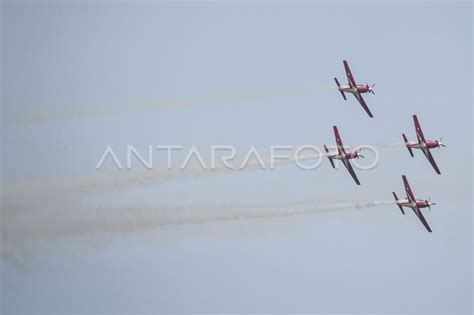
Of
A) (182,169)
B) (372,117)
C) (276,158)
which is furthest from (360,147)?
(182,169)

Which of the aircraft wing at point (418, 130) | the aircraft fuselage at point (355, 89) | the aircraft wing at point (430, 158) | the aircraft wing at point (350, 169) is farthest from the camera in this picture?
the aircraft wing at point (430, 158)

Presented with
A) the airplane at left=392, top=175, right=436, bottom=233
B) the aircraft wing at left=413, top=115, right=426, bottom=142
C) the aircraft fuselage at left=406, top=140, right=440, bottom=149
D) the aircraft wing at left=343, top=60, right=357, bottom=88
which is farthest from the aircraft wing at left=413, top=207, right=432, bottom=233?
the aircraft wing at left=343, top=60, right=357, bottom=88

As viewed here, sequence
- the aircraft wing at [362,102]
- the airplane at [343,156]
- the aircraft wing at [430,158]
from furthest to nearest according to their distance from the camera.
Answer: the aircraft wing at [430,158], the aircraft wing at [362,102], the airplane at [343,156]

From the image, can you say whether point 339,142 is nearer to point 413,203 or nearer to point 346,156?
point 346,156

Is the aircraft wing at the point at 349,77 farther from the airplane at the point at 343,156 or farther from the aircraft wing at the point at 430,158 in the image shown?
the aircraft wing at the point at 430,158

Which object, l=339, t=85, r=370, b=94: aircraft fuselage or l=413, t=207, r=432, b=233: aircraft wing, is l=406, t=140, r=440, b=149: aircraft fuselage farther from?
l=339, t=85, r=370, b=94: aircraft fuselage

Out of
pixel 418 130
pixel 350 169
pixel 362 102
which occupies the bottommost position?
pixel 350 169

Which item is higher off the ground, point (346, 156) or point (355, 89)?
point (355, 89)

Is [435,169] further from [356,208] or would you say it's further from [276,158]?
[276,158]

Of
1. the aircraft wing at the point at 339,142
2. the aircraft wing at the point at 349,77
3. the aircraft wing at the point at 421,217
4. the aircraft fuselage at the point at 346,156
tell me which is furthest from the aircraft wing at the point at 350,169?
the aircraft wing at the point at 349,77

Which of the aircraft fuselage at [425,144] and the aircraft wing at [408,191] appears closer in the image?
the aircraft fuselage at [425,144]

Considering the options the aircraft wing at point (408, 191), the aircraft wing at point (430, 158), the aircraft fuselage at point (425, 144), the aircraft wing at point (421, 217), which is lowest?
the aircraft wing at point (421, 217)

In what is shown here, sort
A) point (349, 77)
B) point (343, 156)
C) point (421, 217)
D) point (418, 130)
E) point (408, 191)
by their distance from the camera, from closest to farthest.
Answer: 1. point (343, 156)
2. point (349, 77)
3. point (418, 130)
4. point (408, 191)
5. point (421, 217)

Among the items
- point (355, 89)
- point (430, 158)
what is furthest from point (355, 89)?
point (430, 158)
